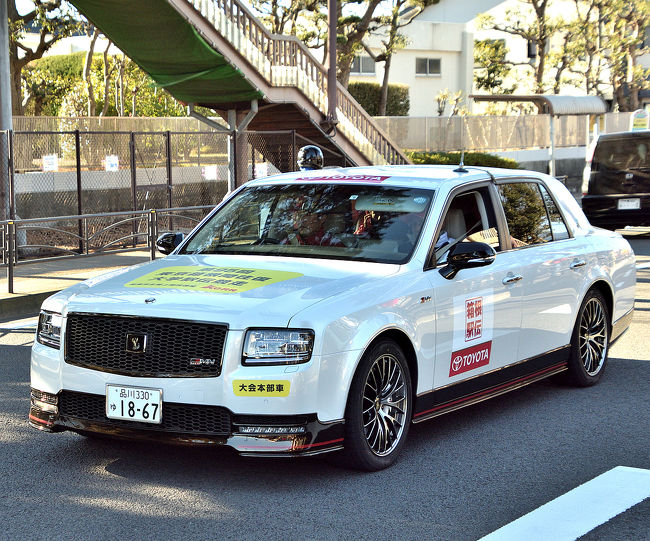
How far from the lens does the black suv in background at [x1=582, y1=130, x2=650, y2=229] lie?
2003cm

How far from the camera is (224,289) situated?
5.84m

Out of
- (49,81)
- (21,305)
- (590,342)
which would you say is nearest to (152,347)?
(590,342)

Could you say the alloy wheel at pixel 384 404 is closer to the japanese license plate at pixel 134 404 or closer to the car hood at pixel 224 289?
the car hood at pixel 224 289

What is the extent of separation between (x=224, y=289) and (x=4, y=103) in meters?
14.4

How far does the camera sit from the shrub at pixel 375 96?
52.4 meters

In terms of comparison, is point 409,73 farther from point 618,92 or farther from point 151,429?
point 151,429

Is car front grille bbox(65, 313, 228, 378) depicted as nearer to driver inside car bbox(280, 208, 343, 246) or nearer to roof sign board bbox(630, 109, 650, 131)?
driver inside car bbox(280, 208, 343, 246)

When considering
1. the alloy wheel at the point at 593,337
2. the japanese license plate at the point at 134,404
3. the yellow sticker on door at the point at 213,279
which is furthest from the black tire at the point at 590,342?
the japanese license plate at the point at 134,404

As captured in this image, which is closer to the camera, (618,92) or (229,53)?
(229,53)

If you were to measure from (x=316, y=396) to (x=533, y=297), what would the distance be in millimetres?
2469

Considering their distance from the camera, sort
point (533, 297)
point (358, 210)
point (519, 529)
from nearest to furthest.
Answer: point (519, 529) < point (358, 210) < point (533, 297)

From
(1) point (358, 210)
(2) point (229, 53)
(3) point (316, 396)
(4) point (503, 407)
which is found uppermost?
(2) point (229, 53)

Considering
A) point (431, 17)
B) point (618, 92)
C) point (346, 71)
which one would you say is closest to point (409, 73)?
point (431, 17)

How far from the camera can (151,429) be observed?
18.2 feet
